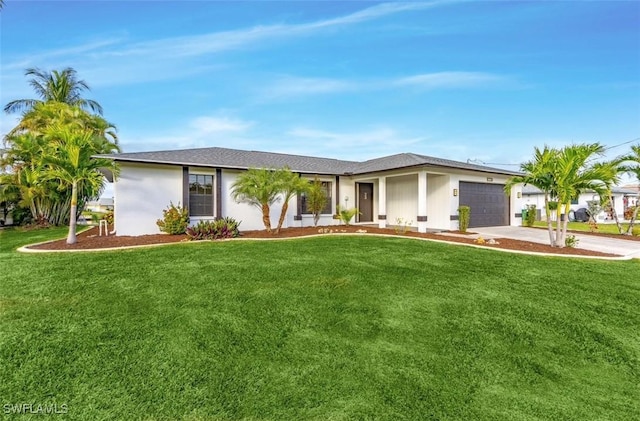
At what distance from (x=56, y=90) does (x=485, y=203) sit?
27755mm

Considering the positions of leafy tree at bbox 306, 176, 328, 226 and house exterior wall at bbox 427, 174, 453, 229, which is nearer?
leafy tree at bbox 306, 176, 328, 226

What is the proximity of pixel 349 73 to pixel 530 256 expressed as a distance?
11.2 metres

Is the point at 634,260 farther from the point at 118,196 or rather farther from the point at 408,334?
the point at 118,196

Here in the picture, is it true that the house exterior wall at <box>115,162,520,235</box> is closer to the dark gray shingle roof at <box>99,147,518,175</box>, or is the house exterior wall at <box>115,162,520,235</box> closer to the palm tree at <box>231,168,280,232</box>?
the dark gray shingle roof at <box>99,147,518,175</box>

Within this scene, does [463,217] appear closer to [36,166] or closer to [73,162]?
[73,162]

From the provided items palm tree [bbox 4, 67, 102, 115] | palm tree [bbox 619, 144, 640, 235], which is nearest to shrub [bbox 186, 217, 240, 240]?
palm tree [bbox 4, 67, 102, 115]

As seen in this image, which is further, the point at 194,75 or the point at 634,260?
the point at 194,75

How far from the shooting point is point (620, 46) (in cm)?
1347

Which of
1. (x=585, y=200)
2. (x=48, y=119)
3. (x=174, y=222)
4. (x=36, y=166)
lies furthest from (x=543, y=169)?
(x=585, y=200)

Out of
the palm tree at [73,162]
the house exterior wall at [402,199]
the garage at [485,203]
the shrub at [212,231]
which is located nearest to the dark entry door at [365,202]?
the house exterior wall at [402,199]

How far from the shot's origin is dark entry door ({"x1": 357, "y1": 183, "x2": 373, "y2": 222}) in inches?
701

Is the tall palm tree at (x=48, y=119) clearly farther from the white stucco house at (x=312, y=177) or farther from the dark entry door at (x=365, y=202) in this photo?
the dark entry door at (x=365, y=202)

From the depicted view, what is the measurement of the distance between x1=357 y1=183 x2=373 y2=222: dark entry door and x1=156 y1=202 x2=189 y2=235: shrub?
9.34 meters

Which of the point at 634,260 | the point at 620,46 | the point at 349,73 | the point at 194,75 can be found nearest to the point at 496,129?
the point at 620,46
